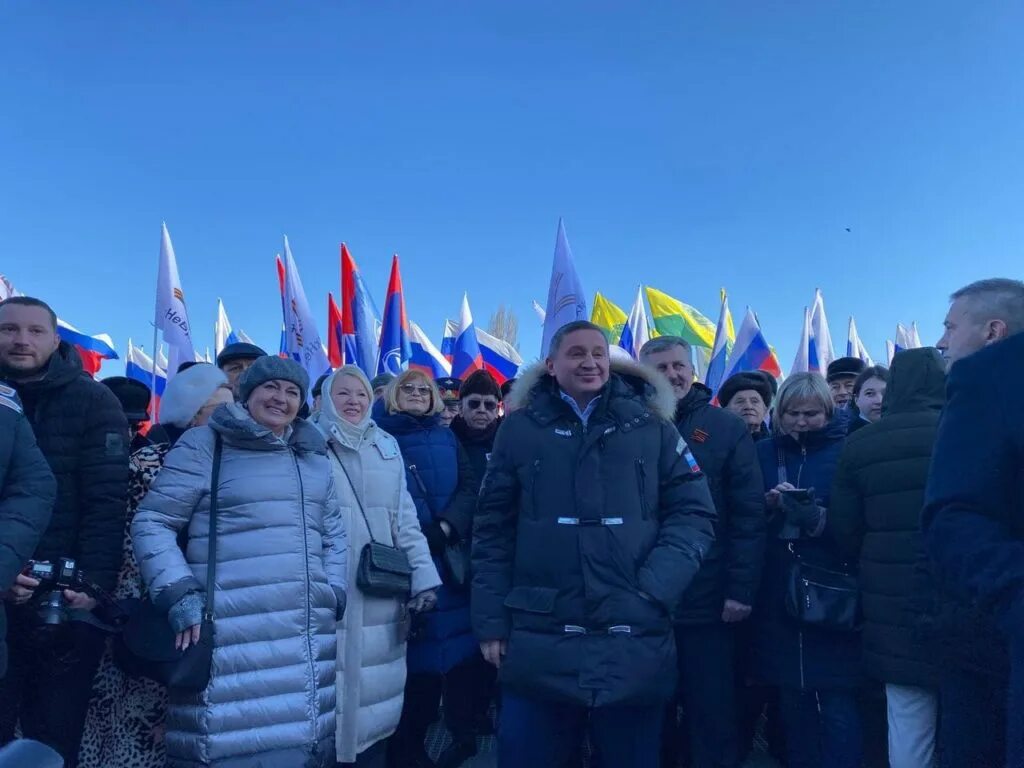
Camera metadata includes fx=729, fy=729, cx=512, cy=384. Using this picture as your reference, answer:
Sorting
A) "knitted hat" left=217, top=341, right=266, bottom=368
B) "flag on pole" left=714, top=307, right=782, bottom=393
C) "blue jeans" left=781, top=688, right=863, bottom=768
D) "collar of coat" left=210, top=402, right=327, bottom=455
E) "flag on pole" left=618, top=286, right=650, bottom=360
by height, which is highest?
"flag on pole" left=618, top=286, right=650, bottom=360

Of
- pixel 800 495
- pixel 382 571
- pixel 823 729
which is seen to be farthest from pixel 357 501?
pixel 823 729

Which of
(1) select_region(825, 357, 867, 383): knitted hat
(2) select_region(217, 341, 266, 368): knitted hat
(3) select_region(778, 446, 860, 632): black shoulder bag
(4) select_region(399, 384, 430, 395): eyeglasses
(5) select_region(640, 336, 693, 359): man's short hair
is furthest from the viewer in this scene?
(1) select_region(825, 357, 867, 383): knitted hat

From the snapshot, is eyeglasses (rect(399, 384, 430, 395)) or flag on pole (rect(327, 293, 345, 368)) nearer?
eyeglasses (rect(399, 384, 430, 395))

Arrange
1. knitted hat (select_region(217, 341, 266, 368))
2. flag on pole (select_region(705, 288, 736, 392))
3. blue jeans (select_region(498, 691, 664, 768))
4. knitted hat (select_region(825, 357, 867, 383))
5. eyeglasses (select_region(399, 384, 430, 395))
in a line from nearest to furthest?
blue jeans (select_region(498, 691, 664, 768)) < eyeglasses (select_region(399, 384, 430, 395)) < knitted hat (select_region(217, 341, 266, 368)) < knitted hat (select_region(825, 357, 867, 383)) < flag on pole (select_region(705, 288, 736, 392))

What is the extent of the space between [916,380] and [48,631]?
375 centimetres

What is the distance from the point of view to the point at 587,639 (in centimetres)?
267

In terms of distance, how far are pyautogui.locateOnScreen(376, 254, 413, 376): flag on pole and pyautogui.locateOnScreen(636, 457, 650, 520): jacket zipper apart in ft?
26.5

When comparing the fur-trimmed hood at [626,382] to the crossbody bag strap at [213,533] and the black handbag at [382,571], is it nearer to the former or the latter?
the black handbag at [382,571]

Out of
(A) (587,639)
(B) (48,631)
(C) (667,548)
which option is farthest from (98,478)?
(C) (667,548)

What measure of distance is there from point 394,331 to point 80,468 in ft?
26.3

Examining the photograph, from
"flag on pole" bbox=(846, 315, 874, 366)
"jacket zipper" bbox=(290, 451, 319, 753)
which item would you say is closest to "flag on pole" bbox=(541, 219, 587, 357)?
"jacket zipper" bbox=(290, 451, 319, 753)

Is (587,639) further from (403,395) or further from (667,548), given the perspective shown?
(403,395)

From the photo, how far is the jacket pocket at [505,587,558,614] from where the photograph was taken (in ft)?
8.88

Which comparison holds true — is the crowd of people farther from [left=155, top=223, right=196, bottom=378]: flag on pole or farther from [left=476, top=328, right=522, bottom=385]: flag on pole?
[left=476, top=328, right=522, bottom=385]: flag on pole
